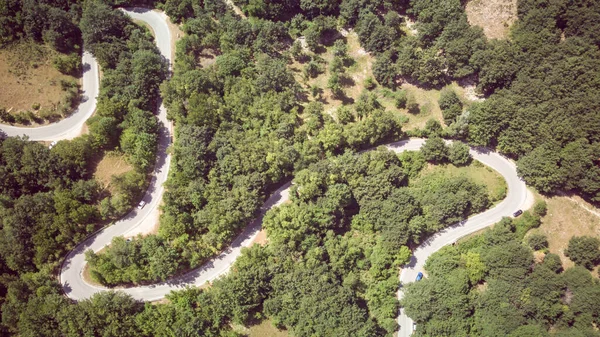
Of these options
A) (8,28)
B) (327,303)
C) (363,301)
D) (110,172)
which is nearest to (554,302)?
(363,301)

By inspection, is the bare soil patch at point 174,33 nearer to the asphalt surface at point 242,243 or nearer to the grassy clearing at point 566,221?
the asphalt surface at point 242,243

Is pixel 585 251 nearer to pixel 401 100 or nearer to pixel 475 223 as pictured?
pixel 475 223

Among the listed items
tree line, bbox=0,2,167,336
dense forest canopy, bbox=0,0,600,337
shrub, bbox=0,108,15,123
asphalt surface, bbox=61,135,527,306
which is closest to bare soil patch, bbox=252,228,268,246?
asphalt surface, bbox=61,135,527,306

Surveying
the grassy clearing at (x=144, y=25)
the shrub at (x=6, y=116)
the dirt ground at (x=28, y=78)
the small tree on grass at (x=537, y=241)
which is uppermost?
the small tree on grass at (x=537, y=241)

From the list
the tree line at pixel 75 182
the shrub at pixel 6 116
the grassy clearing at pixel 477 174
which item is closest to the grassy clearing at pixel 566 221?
the grassy clearing at pixel 477 174

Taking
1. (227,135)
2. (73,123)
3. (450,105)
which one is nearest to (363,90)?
(450,105)

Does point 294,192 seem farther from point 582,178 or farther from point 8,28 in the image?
point 8,28
